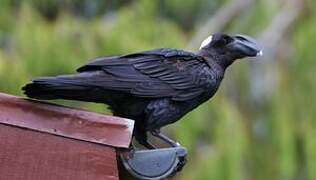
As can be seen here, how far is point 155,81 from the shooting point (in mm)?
2277

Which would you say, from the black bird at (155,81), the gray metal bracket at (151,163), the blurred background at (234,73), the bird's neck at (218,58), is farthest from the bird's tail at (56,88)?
the blurred background at (234,73)

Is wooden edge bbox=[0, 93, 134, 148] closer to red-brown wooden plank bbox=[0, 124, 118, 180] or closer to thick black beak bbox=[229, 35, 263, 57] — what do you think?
red-brown wooden plank bbox=[0, 124, 118, 180]

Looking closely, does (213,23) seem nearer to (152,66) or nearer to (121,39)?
(121,39)

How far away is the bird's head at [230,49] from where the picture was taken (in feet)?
7.63

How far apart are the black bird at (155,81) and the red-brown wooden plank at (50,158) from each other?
10 cm

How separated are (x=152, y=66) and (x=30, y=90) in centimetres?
30

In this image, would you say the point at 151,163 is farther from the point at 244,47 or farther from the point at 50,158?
the point at 244,47

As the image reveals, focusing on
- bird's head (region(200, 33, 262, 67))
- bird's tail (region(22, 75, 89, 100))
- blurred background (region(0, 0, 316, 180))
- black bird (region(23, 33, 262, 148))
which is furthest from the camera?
blurred background (region(0, 0, 316, 180))

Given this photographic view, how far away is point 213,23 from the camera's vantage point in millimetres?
5363

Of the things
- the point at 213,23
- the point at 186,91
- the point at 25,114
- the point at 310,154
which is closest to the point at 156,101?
the point at 186,91

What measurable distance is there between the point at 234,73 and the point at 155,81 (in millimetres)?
2717

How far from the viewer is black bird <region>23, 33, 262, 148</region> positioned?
2191mm

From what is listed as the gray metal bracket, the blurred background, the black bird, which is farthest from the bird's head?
the blurred background

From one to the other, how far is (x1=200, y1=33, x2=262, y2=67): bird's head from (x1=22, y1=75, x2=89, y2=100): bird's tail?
1.10ft
